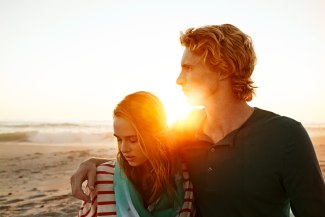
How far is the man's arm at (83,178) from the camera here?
302 cm

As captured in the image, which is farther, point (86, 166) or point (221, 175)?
point (86, 166)

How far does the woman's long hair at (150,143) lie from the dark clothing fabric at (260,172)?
0.25 metres

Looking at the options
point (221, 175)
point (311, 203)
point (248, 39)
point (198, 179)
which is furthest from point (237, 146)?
point (248, 39)

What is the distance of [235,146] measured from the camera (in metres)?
2.94

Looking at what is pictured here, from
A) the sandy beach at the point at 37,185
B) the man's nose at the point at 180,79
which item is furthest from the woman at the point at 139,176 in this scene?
the sandy beach at the point at 37,185

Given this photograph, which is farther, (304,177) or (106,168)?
(106,168)

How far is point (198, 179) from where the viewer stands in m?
3.13

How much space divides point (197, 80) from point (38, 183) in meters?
7.53

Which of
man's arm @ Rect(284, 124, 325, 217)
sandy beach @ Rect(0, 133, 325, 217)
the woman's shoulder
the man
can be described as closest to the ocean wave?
sandy beach @ Rect(0, 133, 325, 217)

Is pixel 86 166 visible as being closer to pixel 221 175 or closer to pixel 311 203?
pixel 221 175

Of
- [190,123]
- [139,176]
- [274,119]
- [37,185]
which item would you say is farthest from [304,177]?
[37,185]

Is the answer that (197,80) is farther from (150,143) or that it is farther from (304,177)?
(304,177)

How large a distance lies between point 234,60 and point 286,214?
1.22 meters

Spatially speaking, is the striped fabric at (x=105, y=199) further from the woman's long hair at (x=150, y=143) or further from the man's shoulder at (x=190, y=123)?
the man's shoulder at (x=190, y=123)
